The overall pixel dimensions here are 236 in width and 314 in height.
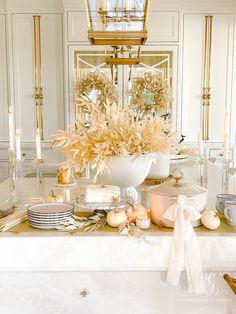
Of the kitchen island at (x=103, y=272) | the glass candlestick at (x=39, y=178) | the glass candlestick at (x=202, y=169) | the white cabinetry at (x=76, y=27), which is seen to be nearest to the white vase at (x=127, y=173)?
the kitchen island at (x=103, y=272)

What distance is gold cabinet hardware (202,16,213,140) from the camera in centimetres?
511

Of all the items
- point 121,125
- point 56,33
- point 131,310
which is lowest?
point 131,310

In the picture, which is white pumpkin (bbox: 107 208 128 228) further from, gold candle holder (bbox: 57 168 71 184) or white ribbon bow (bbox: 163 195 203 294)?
gold candle holder (bbox: 57 168 71 184)

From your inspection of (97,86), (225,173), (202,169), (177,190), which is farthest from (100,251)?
(97,86)

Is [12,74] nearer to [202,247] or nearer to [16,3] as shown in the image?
[16,3]

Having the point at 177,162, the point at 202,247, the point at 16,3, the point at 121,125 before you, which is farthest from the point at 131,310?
the point at 16,3

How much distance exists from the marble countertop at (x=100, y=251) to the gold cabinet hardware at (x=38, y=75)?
387cm

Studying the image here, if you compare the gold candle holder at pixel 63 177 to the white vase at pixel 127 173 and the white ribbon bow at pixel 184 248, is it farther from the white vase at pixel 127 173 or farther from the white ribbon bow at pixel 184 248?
the white ribbon bow at pixel 184 248

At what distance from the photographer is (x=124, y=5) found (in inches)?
73.6

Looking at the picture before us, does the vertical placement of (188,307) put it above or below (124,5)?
below

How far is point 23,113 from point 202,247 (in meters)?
4.12

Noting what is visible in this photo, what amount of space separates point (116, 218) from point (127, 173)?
33cm

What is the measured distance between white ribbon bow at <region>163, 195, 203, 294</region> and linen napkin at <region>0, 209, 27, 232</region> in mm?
593

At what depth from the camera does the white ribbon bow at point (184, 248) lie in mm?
1535
